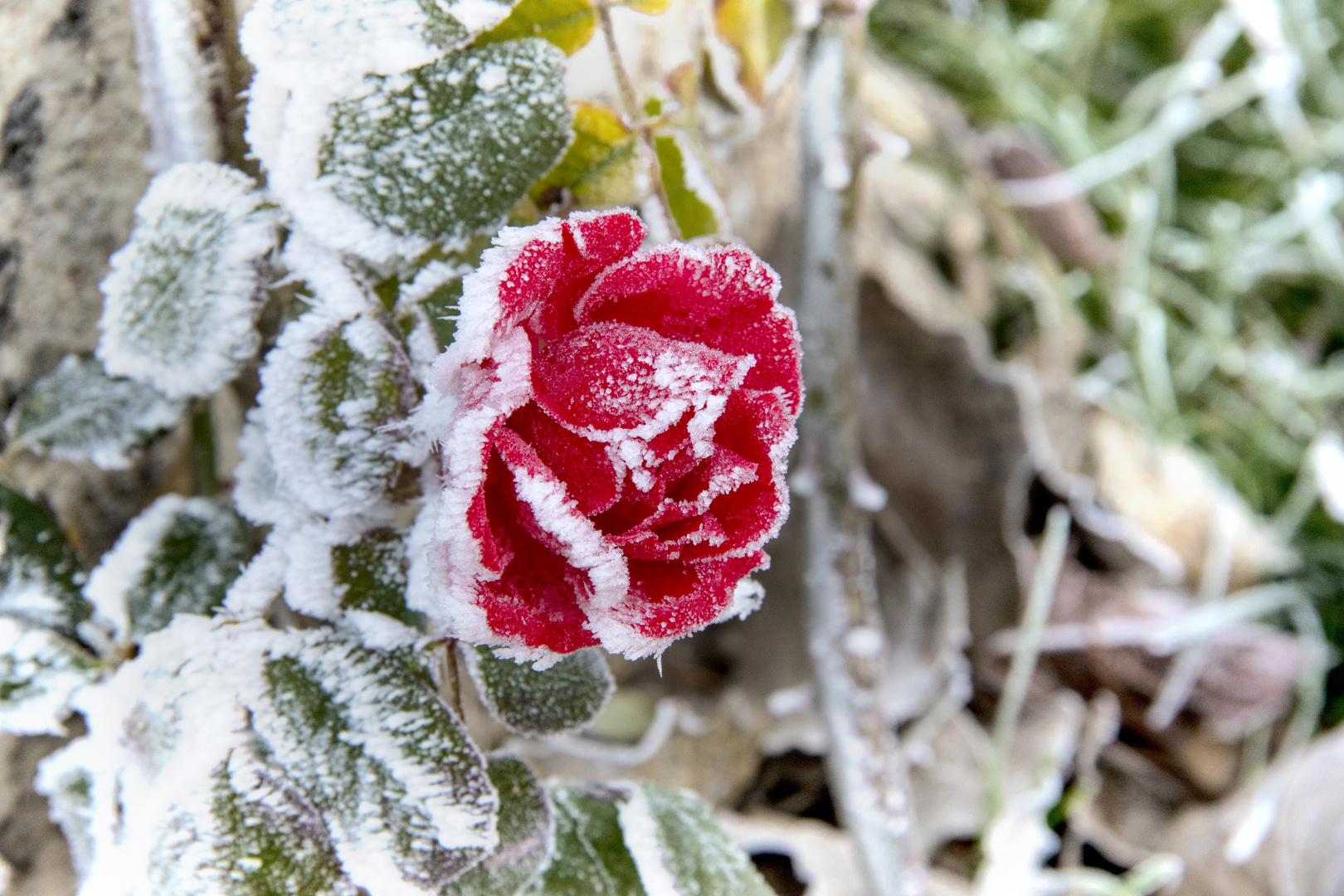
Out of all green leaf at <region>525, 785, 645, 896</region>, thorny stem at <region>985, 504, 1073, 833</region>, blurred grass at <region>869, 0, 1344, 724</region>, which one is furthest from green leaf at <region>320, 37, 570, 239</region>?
blurred grass at <region>869, 0, 1344, 724</region>

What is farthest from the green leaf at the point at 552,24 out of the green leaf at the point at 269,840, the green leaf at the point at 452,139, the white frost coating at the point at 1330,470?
the white frost coating at the point at 1330,470

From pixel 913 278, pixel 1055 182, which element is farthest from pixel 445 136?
pixel 1055 182

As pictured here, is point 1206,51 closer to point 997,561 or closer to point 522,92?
point 997,561

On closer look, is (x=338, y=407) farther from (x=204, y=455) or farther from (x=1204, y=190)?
(x=1204, y=190)

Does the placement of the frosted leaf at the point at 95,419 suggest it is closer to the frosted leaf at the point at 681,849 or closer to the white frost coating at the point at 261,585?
the white frost coating at the point at 261,585

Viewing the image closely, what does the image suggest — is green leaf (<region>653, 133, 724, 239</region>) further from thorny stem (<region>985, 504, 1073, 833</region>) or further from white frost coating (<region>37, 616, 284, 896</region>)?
thorny stem (<region>985, 504, 1073, 833</region>)
